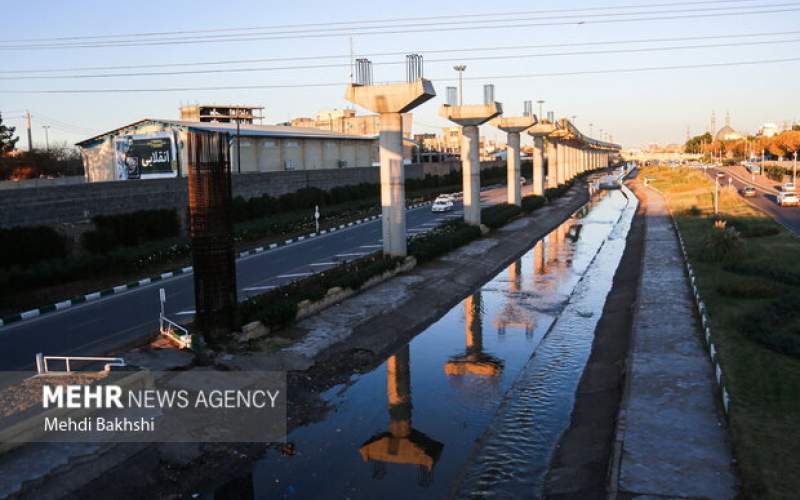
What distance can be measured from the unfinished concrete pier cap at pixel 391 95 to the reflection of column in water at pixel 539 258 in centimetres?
1110

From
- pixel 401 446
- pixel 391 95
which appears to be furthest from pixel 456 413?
pixel 391 95

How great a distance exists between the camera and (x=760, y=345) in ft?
61.1

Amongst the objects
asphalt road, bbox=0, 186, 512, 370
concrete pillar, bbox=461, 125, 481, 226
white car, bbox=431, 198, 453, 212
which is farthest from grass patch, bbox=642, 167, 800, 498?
white car, bbox=431, 198, 453, 212

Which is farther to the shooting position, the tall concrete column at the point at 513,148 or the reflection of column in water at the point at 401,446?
the tall concrete column at the point at 513,148

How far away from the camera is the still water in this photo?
1312cm

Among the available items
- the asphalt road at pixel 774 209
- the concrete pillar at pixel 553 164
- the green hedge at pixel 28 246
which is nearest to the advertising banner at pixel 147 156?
the green hedge at pixel 28 246

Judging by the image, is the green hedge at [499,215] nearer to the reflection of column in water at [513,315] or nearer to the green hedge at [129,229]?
the reflection of column in water at [513,315]

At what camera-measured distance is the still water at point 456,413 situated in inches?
516

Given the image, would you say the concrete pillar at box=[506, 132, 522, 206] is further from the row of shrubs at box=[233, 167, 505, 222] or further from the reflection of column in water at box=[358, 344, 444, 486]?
the reflection of column in water at box=[358, 344, 444, 486]

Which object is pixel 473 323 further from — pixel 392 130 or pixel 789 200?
pixel 789 200

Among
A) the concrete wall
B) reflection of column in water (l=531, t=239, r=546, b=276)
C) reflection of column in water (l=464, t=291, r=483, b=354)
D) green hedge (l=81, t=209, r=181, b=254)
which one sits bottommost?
reflection of column in water (l=464, t=291, r=483, b=354)

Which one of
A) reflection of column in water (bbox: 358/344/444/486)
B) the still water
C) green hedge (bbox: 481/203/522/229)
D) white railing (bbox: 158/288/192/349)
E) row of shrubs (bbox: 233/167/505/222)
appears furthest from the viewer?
green hedge (bbox: 481/203/522/229)

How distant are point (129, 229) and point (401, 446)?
83.6 ft

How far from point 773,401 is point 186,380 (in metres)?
12.9
